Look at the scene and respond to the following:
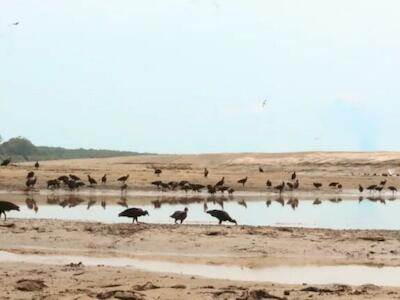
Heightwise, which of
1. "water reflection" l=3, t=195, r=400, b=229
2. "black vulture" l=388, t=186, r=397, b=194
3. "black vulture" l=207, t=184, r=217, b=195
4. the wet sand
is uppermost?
the wet sand

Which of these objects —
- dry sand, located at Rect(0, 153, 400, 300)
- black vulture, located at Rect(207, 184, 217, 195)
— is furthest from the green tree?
dry sand, located at Rect(0, 153, 400, 300)

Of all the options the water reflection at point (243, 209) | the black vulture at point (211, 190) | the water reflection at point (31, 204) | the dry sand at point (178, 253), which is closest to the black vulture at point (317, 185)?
the water reflection at point (243, 209)

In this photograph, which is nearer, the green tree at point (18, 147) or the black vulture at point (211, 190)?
the black vulture at point (211, 190)

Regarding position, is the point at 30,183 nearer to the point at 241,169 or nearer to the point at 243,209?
the point at 243,209

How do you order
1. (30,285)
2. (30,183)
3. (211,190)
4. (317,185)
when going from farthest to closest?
(317,185)
(211,190)
(30,183)
(30,285)

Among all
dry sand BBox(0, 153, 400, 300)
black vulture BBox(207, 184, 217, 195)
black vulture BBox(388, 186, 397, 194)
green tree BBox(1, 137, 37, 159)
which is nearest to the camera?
dry sand BBox(0, 153, 400, 300)

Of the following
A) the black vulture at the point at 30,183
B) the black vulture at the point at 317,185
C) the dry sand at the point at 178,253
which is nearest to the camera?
the dry sand at the point at 178,253

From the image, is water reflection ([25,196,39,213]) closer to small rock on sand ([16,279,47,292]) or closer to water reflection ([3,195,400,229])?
water reflection ([3,195,400,229])

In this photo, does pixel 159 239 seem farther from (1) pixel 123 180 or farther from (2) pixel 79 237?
(1) pixel 123 180

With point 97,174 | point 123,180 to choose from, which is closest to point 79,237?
point 123,180

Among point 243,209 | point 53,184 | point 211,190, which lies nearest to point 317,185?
point 211,190

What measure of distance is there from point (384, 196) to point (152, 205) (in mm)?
19858

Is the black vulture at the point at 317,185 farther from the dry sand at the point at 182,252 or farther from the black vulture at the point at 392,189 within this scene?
the dry sand at the point at 182,252

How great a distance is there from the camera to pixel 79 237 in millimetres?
20266
